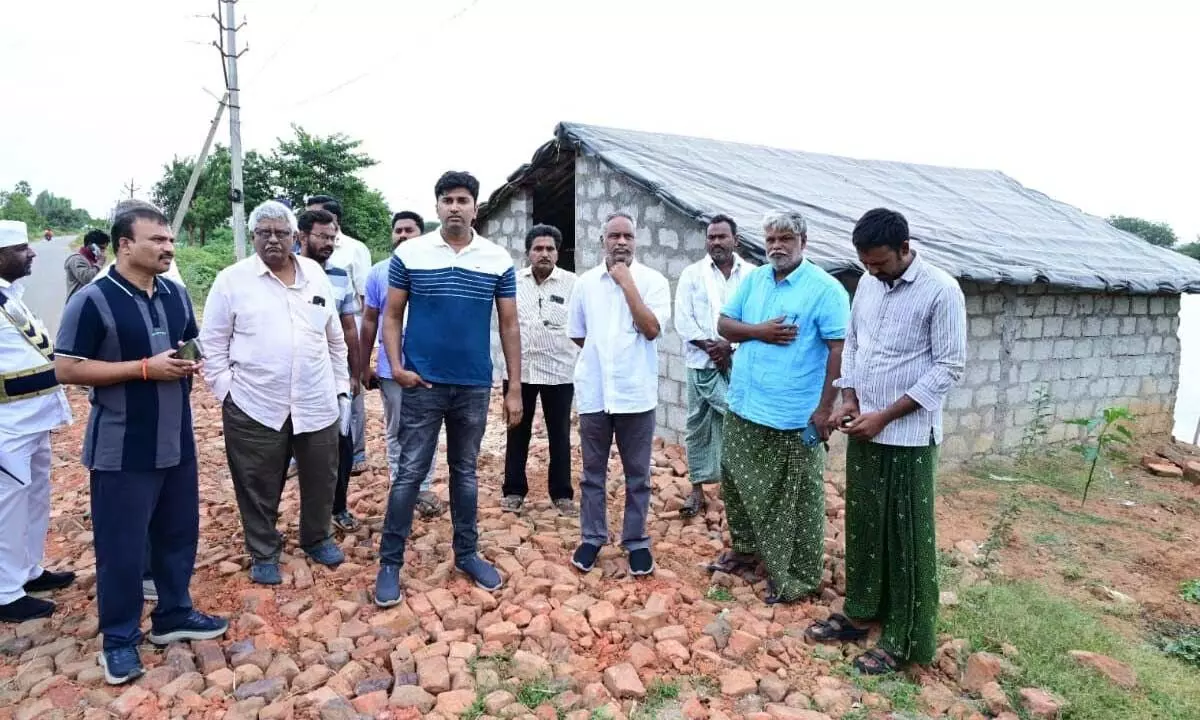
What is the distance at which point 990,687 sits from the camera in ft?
9.43

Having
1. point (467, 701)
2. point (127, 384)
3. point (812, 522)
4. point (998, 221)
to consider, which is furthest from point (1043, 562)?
point (998, 221)

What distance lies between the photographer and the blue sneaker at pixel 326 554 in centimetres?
371

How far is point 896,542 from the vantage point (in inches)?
118

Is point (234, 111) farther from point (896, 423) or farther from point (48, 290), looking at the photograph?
point (896, 423)

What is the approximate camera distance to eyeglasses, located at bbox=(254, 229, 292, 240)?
3.24 m

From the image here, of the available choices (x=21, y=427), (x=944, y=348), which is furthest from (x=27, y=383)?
(x=944, y=348)

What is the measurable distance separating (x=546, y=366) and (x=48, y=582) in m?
2.68

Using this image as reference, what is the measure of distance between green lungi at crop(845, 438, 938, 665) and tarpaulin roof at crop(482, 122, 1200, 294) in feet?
8.73

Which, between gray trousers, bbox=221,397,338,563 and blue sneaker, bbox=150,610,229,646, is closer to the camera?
blue sneaker, bbox=150,610,229,646

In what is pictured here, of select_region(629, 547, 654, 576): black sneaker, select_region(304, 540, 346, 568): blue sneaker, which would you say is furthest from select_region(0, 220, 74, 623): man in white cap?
select_region(629, 547, 654, 576): black sneaker

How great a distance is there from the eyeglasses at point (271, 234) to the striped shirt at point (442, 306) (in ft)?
1.56

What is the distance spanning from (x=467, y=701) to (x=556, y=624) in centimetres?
59

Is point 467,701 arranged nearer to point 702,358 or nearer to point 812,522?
point 812,522

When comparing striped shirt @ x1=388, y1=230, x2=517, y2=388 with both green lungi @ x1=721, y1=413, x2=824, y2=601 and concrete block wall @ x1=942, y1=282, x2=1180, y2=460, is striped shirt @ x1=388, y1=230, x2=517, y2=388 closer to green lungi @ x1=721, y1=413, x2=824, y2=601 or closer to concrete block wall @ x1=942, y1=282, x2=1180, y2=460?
green lungi @ x1=721, y1=413, x2=824, y2=601
